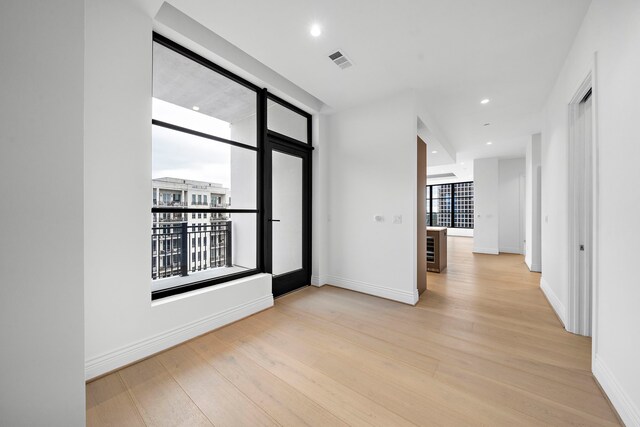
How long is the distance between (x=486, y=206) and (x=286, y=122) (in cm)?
658

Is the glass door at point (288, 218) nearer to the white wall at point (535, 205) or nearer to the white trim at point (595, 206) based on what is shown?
the white trim at point (595, 206)

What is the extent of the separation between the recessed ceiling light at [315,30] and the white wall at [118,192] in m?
1.35

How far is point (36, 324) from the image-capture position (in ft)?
2.89

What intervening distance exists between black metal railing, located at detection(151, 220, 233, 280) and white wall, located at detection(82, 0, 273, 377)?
0.40 m

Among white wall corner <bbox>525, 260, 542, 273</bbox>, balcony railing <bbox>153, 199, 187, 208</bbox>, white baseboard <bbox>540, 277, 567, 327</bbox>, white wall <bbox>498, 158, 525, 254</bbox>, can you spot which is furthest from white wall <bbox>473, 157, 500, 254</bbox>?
balcony railing <bbox>153, 199, 187, 208</bbox>

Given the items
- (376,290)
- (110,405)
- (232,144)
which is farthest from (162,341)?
(376,290)

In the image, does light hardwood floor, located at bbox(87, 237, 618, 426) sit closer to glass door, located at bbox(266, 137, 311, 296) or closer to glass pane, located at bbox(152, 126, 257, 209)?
glass door, located at bbox(266, 137, 311, 296)

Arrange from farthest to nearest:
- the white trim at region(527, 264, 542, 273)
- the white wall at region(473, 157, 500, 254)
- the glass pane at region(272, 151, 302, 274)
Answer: the white wall at region(473, 157, 500, 254)
the white trim at region(527, 264, 542, 273)
the glass pane at region(272, 151, 302, 274)

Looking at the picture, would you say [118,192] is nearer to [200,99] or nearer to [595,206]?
[200,99]

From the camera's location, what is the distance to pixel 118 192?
1.83 meters

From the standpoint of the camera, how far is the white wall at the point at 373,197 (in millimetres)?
3217

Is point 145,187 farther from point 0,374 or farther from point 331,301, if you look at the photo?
point 331,301

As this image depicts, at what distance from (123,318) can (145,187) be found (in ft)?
3.43

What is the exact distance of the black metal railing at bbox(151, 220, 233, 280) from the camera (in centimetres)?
250
